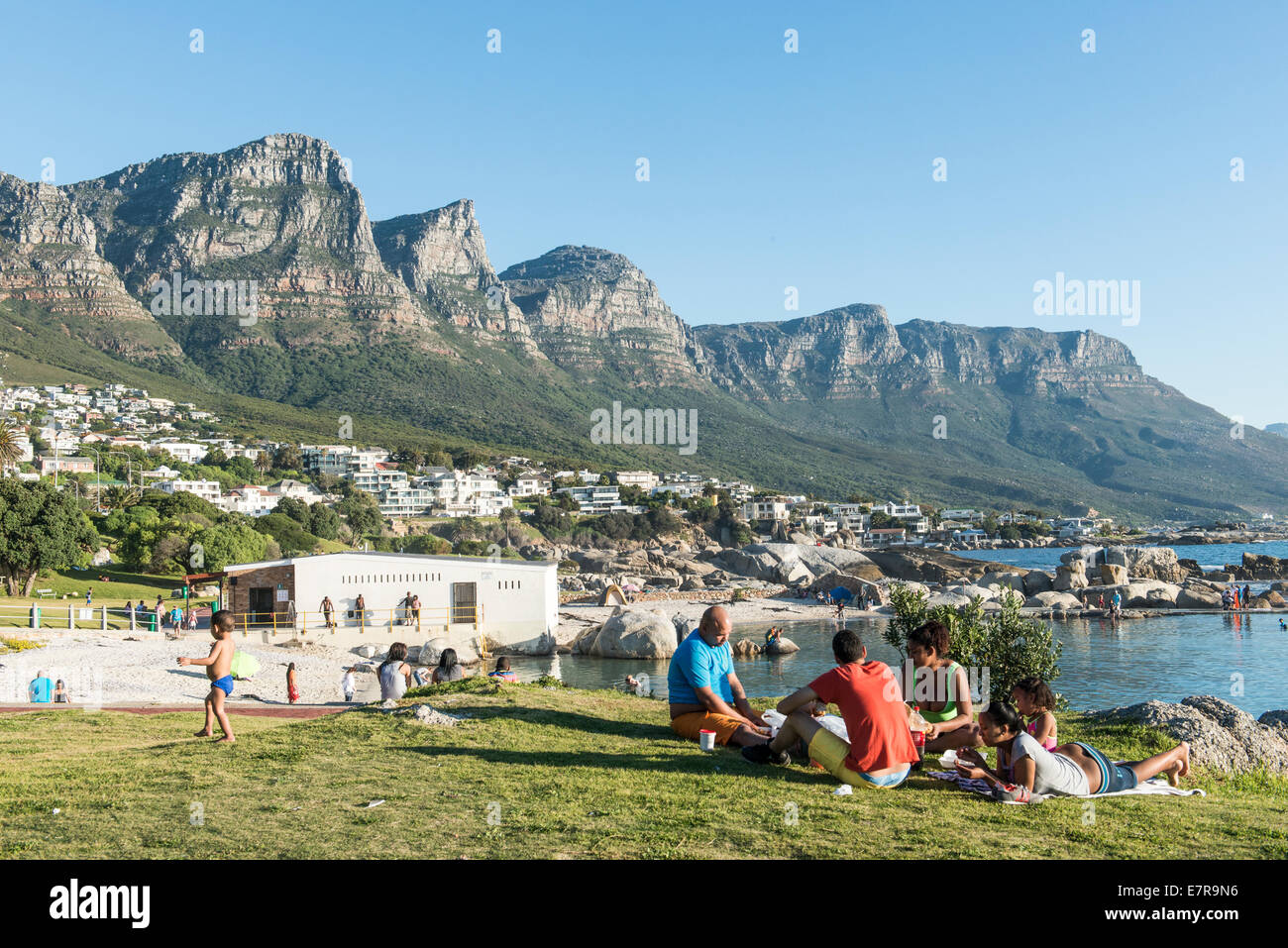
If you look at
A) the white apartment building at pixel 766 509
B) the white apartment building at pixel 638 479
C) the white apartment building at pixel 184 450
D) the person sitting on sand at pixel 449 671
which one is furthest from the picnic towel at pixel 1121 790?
the white apartment building at pixel 638 479

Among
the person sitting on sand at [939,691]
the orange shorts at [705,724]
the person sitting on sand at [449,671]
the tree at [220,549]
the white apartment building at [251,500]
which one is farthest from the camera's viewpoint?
the white apartment building at [251,500]

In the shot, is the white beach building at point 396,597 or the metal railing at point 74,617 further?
the white beach building at point 396,597

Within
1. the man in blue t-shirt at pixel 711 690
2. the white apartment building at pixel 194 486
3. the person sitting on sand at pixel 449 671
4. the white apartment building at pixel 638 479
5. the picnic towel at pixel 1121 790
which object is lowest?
the person sitting on sand at pixel 449 671

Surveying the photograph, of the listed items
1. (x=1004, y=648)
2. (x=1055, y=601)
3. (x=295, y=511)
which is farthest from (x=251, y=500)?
(x=1004, y=648)

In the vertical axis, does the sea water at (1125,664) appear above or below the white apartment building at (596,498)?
below

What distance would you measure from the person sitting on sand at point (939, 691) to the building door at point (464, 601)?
2967cm

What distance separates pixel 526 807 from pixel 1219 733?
30.6ft

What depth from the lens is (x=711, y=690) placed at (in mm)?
9625

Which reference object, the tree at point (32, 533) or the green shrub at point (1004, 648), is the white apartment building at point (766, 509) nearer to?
the tree at point (32, 533)

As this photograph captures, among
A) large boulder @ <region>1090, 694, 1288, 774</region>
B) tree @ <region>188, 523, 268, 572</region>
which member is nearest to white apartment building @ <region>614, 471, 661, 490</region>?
tree @ <region>188, 523, 268, 572</region>

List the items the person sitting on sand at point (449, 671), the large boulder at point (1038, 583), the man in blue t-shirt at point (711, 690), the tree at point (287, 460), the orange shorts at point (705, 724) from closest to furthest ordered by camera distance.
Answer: the man in blue t-shirt at point (711, 690), the orange shorts at point (705, 724), the person sitting on sand at point (449, 671), the large boulder at point (1038, 583), the tree at point (287, 460)

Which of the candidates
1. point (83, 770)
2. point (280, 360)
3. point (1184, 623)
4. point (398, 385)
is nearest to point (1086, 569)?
point (1184, 623)

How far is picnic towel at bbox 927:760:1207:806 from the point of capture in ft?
24.4

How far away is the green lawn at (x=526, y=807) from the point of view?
5848 mm
